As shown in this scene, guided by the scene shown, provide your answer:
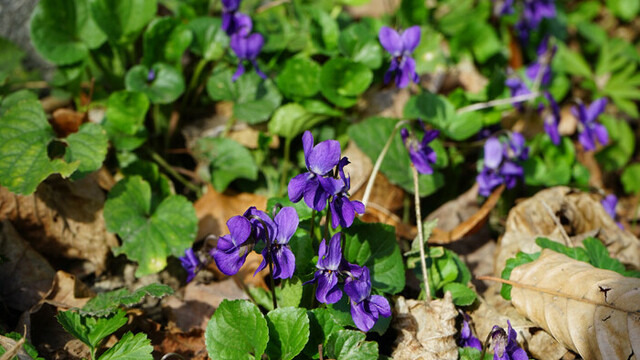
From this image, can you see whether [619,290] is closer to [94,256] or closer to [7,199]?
[94,256]

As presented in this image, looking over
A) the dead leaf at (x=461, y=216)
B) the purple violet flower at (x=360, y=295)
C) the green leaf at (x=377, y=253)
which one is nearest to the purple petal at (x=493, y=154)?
the dead leaf at (x=461, y=216)

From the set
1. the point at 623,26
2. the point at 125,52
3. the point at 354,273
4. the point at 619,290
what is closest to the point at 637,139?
the point at 623,26

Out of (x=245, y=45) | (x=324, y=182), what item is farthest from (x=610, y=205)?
(x=245, y=45)

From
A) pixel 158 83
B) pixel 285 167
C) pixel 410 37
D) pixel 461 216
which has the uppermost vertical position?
pixel 410 37

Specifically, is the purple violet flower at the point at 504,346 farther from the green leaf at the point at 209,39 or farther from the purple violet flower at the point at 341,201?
the green leaf at the point at 209,39

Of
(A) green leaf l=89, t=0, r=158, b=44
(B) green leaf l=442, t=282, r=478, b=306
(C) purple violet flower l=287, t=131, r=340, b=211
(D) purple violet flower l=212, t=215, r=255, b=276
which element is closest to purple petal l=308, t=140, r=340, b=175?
(C) purple violet flower l=287, t=131, r=340, b=211

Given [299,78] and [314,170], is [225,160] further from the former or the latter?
[314,170]
